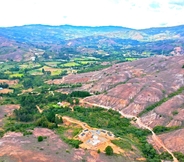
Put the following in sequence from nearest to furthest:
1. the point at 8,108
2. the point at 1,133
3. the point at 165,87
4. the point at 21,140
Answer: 1. the point at 21,140
2. the point at 1,133
3. the point at 8,108
4. the point at 165,87

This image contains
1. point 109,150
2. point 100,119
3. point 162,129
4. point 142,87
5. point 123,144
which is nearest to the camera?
point 109,150

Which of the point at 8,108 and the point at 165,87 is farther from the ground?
the point at 165,87

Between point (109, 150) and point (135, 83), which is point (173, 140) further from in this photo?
point (135, 83)

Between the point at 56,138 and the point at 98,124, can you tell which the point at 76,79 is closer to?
the point at 98,124

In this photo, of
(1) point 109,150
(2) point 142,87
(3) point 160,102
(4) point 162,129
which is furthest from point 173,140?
(2) point 142,87

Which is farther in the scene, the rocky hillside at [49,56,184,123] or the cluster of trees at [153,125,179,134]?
the rocky hillside at [49,56,184,123]

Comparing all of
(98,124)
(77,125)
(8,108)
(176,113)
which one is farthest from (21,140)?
(176,113)

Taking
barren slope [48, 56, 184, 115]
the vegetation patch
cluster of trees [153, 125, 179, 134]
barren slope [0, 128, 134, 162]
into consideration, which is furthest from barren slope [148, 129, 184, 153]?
barren slope [48, 56, 184, 115]

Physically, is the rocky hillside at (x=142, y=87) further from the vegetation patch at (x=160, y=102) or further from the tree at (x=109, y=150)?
the tree at (x=109, y=150)

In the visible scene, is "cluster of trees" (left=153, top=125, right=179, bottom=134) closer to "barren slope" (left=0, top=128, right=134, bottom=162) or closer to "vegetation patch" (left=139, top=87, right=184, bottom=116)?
"vegetation patch" (left=139, top=87, right=184, bottom=116)

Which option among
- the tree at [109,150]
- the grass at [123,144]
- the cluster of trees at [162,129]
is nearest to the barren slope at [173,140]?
the cluster of trees at [162,129]

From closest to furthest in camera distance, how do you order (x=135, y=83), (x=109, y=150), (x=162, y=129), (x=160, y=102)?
(x=109, y=150)
(x=162, y=129)
(x=160, y=102)
(x=135, y=83)
